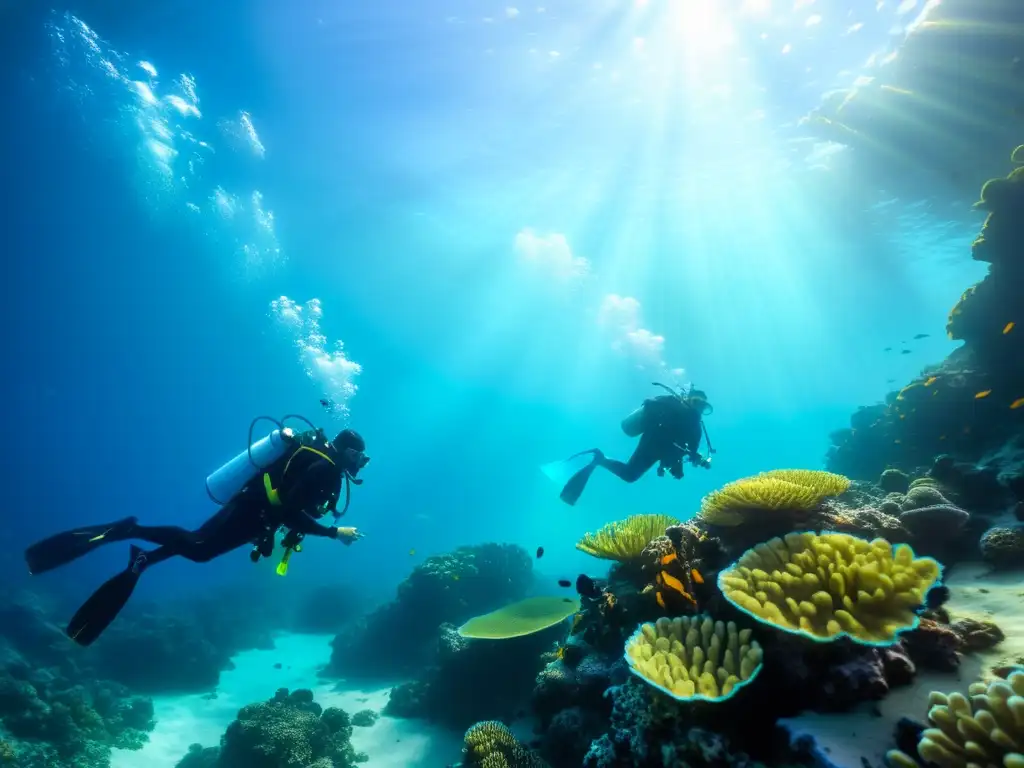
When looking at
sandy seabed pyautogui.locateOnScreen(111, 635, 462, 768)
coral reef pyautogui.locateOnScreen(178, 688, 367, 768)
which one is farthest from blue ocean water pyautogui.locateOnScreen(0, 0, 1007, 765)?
coral reef pyautogui.locateOnScreen(178, 688, 367, 768)

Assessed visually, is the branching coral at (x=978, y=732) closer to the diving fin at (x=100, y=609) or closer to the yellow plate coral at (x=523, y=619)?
the yellow plate coral at (x=523, y=619)

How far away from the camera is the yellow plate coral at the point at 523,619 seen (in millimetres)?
7574

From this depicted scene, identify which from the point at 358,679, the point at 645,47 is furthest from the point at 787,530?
the point at 645,47

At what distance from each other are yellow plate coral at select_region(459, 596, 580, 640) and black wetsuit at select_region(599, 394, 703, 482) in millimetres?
3933

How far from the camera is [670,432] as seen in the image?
1056 cm

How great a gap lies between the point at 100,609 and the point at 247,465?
241cm

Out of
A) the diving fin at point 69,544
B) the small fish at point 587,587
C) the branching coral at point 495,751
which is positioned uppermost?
the diving fin at point 69,544

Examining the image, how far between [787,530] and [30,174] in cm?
4924

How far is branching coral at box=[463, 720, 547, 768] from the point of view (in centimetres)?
521

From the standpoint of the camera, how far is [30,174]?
31984mm

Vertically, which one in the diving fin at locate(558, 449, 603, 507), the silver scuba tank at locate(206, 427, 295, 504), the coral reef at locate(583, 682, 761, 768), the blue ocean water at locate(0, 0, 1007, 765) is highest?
the blue ocean water at locate(0, 0, 1007, 765)

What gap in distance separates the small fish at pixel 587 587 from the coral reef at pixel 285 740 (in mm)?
6409

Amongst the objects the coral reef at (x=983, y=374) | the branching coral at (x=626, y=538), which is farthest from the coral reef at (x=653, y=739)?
the coral reef at (x=983, y=374)

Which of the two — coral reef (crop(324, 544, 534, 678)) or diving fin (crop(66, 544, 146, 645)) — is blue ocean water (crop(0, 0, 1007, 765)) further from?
diving fin (crop(66, 544, 146, 645))
